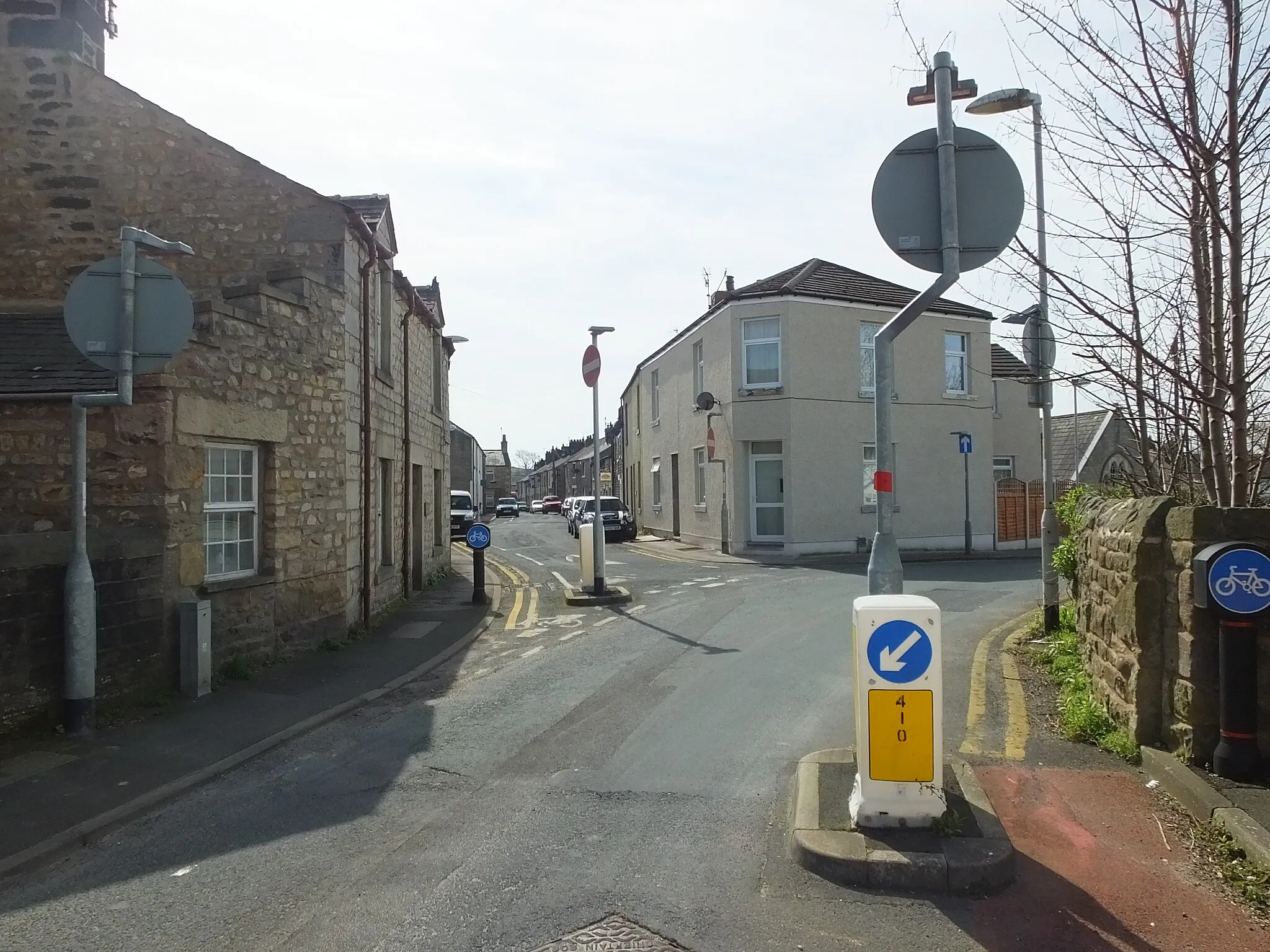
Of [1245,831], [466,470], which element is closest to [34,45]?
[1245,831]

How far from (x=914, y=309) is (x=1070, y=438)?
38.5 metres

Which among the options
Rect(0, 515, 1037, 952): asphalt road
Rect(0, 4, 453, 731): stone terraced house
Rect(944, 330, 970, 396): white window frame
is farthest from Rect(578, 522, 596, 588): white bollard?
Rect(944, 330, 970, 396): white window frame

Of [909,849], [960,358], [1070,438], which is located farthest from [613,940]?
[1070,438]

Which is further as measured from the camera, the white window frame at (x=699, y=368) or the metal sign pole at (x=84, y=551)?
the white window frame at (x=699, y=368)

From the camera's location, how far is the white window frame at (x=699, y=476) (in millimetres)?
26969

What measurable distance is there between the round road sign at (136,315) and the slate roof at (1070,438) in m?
35.1

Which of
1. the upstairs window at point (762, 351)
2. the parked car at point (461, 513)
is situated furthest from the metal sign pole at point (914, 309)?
the parked car at point (461, 513)

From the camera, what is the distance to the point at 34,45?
33.6 ft

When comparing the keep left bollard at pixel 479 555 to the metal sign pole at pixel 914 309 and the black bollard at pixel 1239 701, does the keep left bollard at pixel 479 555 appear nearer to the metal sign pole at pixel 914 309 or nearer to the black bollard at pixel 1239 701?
the metal sign pole at pixel 914 309

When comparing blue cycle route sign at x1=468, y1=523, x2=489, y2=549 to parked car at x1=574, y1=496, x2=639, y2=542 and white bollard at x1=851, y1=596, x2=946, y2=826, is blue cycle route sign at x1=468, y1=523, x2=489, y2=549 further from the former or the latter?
parked car at x1=574, y1=496, x2=639, y2=542

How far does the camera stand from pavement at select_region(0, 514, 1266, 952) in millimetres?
3879

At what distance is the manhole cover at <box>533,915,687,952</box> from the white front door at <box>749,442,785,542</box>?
20470 millimetres

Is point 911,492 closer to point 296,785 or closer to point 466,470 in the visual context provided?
point 296,785

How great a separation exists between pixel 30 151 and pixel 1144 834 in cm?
1208
